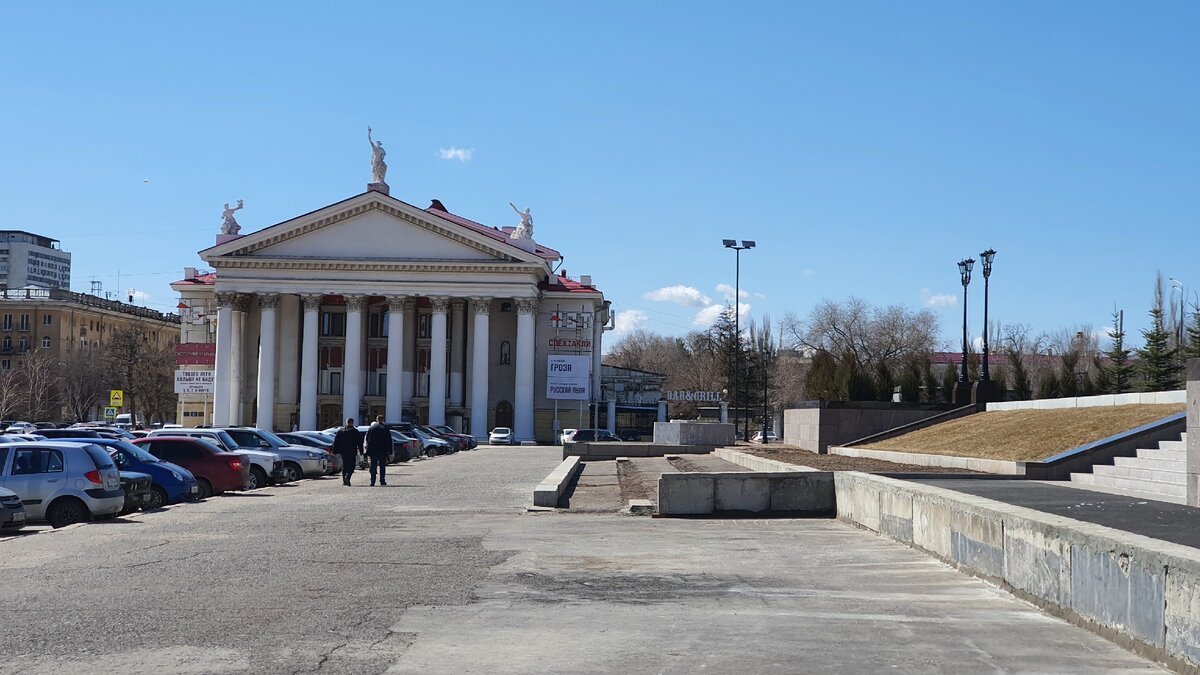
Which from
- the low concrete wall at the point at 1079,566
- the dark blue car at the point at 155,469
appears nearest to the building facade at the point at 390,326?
the dark blue car at the point at 155,469

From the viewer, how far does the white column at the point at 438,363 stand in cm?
8806

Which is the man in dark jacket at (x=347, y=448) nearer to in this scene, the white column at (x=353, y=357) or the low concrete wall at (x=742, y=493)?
the low concrete wall at (x=742, y=493)

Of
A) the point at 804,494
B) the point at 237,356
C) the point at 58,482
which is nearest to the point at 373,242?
the point at 237,356

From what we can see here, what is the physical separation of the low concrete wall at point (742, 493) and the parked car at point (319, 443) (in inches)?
706

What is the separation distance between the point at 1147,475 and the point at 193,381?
79.4 m

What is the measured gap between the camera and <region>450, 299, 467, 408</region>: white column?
92.5 metres

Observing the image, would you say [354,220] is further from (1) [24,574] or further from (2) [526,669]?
(2) [526,669]

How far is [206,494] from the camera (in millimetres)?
25969

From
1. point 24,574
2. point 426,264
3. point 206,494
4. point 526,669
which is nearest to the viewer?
point 526,669

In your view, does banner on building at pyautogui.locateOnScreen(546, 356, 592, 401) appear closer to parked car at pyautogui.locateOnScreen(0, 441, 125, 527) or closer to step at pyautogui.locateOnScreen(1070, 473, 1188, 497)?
step at pyautogui.locateOnScreen(1070, 473, 1188, 497)

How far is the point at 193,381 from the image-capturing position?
90.1 m

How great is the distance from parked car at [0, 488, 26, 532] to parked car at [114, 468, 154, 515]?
302 centimetres

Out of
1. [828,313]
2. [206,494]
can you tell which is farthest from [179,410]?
[206,494]

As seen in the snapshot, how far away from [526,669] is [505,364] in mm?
87638
